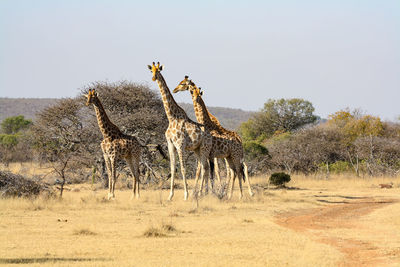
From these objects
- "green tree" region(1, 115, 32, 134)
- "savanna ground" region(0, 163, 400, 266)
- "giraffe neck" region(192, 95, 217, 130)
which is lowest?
"savanna ground" region(0, 163, 400, 266)

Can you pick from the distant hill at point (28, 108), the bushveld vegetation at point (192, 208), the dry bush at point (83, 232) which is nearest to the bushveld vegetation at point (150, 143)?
the bushveld vegetation at point (192, 208)

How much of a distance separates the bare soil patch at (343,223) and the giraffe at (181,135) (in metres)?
3.02

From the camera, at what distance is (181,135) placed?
15836 mm

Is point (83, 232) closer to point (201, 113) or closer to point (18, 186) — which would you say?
point (18, 186)

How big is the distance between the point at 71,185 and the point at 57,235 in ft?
42.9

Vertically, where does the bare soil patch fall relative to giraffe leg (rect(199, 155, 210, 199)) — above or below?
below

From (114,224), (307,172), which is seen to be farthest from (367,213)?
(307,172)

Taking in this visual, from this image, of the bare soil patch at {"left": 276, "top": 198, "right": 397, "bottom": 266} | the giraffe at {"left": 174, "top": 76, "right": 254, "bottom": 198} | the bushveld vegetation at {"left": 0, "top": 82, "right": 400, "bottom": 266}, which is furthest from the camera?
the giraffe at {"left": 174, "top": 76, "right": 254, "bottom": 198}

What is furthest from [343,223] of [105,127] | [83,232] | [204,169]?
[105,127]

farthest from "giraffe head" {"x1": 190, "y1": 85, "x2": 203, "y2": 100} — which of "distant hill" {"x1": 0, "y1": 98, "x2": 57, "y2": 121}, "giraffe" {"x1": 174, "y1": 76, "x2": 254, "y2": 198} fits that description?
"distant hill" {"x1": 0, "y1": 98, "x2": 57, "y2": 121}

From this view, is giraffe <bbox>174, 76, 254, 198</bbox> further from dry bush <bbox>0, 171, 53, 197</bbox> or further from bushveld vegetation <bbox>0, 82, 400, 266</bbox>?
dry bush <bbox>0, 171, 53, 197</bbox>

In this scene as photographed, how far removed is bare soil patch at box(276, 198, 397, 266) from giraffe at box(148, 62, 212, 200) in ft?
9.91

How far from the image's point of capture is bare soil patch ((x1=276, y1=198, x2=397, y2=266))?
28.0 feet

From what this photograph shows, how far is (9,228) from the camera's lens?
11086mm
